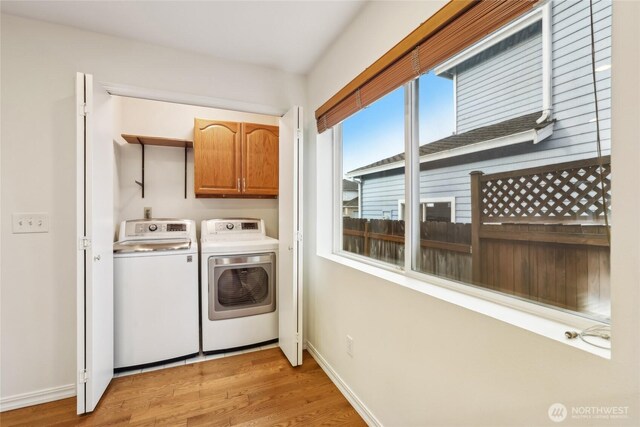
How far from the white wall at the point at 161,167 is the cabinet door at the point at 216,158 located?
34 cm

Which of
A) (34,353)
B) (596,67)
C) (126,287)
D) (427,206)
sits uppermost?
(596,67)

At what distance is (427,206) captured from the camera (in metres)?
1.47

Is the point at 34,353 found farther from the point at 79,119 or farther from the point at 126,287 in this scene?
the point at 79,119

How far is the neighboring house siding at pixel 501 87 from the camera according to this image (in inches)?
39.5

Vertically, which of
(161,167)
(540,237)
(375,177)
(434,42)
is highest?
(434,42)

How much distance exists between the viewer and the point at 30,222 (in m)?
1.86

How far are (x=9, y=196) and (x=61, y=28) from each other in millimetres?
1174

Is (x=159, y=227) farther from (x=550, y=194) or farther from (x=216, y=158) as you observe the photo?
(x=550, y=194)

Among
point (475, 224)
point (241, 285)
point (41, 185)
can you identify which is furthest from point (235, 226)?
point (475, 224)

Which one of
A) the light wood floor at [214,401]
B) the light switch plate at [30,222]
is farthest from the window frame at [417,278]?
the light switch plate at [30,222]

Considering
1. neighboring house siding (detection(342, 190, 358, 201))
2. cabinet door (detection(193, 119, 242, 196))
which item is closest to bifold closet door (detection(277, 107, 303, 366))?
neighboring house siding (detection(342, 190, 358, 201))

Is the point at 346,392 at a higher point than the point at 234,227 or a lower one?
lower

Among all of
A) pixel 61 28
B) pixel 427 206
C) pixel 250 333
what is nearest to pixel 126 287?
pixel 250 333

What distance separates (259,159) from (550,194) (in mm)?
2398
